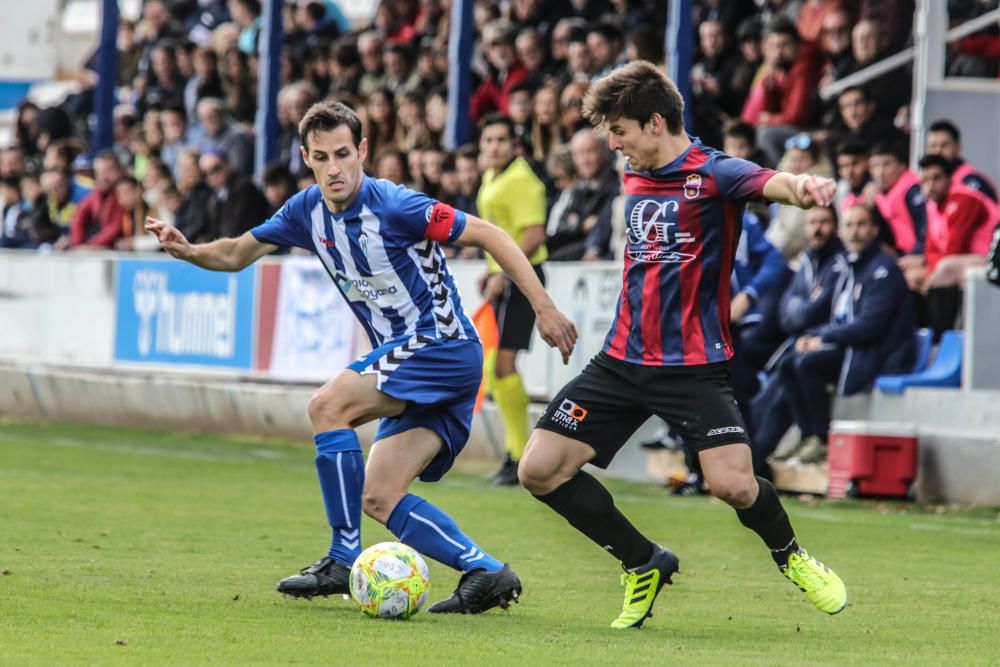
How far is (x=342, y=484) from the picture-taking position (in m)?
7.14

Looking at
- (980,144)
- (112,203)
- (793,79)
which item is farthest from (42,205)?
(980,144)

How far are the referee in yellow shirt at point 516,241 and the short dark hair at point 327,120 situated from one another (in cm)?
535

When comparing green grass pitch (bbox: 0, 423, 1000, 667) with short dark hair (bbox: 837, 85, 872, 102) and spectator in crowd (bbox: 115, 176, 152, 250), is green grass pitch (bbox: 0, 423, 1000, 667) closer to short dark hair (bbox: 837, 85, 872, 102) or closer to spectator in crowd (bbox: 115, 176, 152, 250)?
short dark hair (bbox: 837, 85, 872, 102)

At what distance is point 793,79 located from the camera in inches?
628

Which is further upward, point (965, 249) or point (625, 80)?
point (625, 80)

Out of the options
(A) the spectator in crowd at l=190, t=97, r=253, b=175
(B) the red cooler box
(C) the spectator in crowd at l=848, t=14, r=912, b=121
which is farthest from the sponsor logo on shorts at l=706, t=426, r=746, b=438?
(A) the spectator in crowd at l=190, t=97, r=253, b=175

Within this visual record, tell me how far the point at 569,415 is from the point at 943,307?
6.44 metres

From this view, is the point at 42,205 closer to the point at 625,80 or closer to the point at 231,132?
the point at 231,132

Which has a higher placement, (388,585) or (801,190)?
(801,190)

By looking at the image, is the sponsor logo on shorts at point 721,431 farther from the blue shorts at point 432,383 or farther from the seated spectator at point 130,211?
the seated spectator at point 130,211

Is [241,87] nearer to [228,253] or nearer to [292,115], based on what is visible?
[292,115]

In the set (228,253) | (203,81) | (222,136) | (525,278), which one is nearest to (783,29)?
(222,136)

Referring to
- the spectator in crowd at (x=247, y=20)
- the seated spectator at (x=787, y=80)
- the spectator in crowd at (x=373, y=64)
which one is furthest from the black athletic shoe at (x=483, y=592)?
the spectator in crowd at (x=247, y=20)

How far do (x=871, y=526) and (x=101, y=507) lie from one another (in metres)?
4.36
